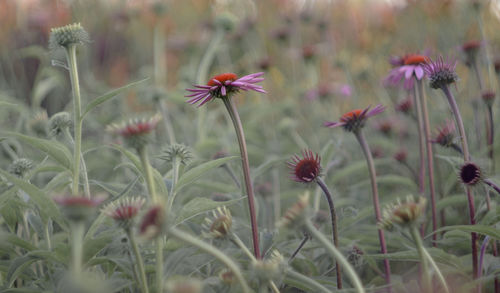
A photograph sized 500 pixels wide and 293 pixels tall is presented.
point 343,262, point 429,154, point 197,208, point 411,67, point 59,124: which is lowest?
point 343,262

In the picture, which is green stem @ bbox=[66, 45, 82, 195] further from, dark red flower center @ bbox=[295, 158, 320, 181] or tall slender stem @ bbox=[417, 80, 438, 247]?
tall slender stem @ bbox=[417, 80, 438, 247]

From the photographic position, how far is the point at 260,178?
1844mm

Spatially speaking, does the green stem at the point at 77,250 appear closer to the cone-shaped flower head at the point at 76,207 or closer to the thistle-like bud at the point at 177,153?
the cone-shaped flower head at the point at 76,207

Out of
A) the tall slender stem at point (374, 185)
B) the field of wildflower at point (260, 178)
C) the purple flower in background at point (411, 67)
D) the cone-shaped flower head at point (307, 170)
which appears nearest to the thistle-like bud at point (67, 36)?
the field of wildflower at point (260, 178)

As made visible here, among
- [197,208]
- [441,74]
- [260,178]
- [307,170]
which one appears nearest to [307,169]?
[307,170]

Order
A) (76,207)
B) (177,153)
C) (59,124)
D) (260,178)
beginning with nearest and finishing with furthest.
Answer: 1. (76,207)
2. (177,153)
3. (59,124)
4. (260,178)

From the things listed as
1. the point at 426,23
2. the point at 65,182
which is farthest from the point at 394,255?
the point at 426,23

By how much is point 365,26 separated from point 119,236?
3516 millimetres

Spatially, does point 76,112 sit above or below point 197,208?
above

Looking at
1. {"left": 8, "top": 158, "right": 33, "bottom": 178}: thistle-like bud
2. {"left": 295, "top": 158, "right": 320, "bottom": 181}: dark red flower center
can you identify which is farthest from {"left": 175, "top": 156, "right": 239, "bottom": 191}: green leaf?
{"left": 8, "top": 158, "right": 33, "bottom": 178}: thistle-like bud

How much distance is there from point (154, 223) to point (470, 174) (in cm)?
64

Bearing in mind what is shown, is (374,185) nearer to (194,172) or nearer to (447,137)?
(447,137)

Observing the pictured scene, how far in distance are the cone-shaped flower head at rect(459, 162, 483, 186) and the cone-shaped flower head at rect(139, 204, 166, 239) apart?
2.05ft

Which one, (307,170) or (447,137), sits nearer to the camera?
(307,170)
